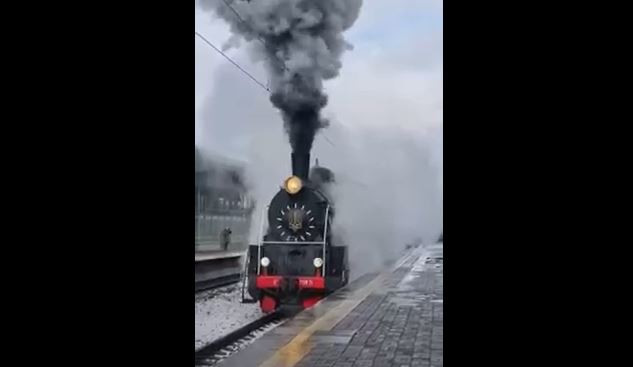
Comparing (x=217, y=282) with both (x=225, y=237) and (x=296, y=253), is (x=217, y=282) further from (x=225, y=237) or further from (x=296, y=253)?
(x=296, y=253)

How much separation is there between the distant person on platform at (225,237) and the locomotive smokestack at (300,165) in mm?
2561

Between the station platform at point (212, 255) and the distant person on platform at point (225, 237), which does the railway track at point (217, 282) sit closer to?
the station platform at point (212, 255)

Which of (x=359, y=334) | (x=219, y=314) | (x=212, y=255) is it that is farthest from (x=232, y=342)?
(x=212, y=255)

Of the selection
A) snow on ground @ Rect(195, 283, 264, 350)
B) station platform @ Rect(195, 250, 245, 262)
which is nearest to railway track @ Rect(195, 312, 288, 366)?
snow on ground @ Rect(195, 283, 264, 350)

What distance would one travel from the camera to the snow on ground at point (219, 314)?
6316mm

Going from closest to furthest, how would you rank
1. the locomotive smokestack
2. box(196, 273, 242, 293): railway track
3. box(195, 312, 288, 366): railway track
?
box(195, 312, 288, 366): railway track → the locomotive smokestack → box(196, 273, 242, 293): railway track

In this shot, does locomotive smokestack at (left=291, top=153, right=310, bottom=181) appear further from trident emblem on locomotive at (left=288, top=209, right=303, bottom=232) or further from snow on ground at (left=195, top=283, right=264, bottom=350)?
snow on ground at (left=195, top=283, right=264, bottom=350)

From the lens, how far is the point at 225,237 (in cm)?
1040

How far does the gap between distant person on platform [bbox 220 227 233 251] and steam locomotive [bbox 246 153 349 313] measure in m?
2.35

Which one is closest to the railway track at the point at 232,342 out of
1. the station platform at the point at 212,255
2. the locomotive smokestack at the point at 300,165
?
the locomotive smokestack at the point at 300,165

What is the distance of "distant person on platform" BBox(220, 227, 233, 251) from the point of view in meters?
10.3
